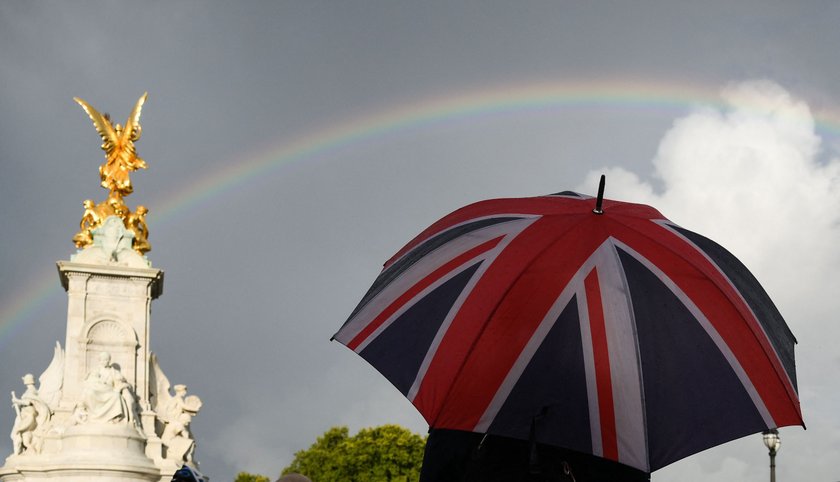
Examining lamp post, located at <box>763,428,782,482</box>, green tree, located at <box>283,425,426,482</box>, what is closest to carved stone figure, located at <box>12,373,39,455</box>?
green tree, located at <box>283,425,426,482</box>

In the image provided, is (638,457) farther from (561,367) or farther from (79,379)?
(79,379)

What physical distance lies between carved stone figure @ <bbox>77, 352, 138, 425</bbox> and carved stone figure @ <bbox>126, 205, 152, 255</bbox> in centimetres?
730

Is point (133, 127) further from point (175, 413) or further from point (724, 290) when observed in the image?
point (724, 290)

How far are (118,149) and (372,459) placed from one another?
19.4 m

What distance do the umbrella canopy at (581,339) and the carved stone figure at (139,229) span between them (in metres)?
37.9

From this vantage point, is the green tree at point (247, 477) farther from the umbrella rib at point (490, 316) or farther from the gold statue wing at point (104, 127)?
the umbrella rib at point (490, 316)

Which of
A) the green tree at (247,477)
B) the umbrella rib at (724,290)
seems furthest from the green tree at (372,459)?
the umbrella rib at (724,290)

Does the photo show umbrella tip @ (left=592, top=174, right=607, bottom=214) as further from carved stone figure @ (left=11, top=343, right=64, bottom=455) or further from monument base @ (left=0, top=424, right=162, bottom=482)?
carved stone figure @ (left=11, top=343, right=64, bottom=455)

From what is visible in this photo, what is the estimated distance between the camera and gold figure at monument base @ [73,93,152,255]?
42.4 meters

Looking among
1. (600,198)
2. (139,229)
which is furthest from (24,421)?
(600,198)

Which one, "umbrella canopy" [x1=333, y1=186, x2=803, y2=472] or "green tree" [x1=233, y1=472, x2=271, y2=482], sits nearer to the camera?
"umbrella canopy" [x1=333, y1=186, x2=803, y2=472]

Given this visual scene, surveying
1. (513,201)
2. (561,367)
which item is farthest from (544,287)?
(513,201)

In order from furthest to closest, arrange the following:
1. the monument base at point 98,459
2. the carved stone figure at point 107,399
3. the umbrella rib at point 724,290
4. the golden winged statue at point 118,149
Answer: the golden winged statue at point 118,149, the carved stone figure at point 107,399, the monument base at point 98,459, the umbrella rib at point 724,290

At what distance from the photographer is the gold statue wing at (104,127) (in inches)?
1822
